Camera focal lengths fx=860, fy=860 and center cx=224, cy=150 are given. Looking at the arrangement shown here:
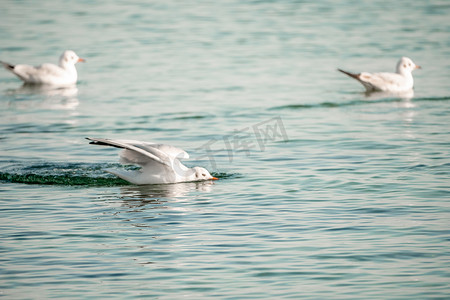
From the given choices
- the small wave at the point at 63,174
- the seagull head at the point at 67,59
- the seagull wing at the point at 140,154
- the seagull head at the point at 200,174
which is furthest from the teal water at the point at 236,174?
the seagull head at the point at 67,59

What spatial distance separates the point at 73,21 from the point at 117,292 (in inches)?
1105

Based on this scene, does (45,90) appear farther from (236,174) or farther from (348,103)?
(236,174)

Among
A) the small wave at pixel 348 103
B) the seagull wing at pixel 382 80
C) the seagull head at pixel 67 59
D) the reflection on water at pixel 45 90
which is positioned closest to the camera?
the small wave at pixel 348 103

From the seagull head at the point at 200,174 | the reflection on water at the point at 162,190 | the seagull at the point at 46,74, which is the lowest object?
the reflection on water at the point at 162,190

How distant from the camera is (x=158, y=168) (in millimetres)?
12852

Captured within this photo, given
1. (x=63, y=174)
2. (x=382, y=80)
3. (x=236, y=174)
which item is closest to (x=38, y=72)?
(x=382, y=80)

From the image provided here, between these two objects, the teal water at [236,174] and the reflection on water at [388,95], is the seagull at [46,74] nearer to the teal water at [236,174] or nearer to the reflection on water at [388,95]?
the teal water at [236,174]

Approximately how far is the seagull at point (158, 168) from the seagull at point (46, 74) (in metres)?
10.9

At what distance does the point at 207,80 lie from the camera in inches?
914

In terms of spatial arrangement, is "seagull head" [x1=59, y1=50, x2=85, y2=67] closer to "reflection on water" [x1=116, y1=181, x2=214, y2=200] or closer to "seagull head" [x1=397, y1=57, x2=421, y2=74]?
"seagull head" [x1=397, y1=57, x2=421, y2=74]

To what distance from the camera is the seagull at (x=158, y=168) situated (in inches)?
490

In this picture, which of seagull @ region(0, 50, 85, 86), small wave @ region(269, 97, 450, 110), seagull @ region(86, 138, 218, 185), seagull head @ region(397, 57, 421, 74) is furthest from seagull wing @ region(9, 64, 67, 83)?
seagull @ region(86, 138, 218, 185)

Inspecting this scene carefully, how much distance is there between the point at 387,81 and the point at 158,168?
9.81 m

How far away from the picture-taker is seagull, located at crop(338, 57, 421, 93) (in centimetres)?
2082
